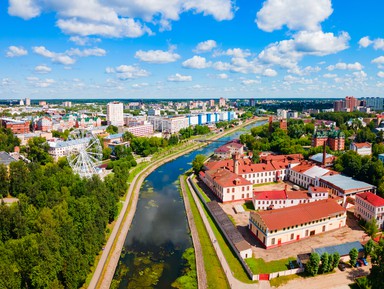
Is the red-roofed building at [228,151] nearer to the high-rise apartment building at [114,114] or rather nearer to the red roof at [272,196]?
the red roof at [272,196]

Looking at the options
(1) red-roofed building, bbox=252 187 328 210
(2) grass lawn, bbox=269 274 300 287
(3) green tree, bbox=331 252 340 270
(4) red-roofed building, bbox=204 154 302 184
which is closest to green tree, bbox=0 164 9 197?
(4) red-roofed building, bbox=204 154 302 184

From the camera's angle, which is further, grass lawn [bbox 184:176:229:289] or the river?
the river

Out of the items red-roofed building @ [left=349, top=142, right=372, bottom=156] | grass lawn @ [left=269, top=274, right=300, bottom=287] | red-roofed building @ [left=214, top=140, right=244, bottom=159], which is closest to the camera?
grass lawn @ [left=269, top=274, right=300, bottom=287]

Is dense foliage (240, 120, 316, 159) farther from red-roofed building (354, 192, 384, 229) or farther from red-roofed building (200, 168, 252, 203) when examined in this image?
red-roofed building (354, 192, 384, 229)

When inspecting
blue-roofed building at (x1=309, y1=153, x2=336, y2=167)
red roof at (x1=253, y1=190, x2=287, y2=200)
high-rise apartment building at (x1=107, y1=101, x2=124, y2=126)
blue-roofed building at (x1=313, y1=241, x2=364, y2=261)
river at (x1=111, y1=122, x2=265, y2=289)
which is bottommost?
river at (x1=111, y1=122, x2=265, y2=289)

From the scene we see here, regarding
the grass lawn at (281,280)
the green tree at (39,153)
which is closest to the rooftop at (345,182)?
the grass lawn at (281,280)

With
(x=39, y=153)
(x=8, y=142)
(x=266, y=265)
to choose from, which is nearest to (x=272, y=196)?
(x=266, y=265)

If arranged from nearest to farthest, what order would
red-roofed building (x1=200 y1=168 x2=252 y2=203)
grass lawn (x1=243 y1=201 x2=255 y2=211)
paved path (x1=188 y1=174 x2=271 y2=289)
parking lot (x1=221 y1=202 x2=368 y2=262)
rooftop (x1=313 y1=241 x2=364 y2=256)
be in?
paved path (x1=188 y1=174 x2=271 y2=289)
rooftop (x1=313 y1=241 x2=364 y2=256)
parking lot (x1=221 y1=202 x2=368 y2=262)
grass lawn (x1=243 y1=201 x2=255 y2=211)
red-roofed building (x1=200 y1=168 x2=252 y2=203)
